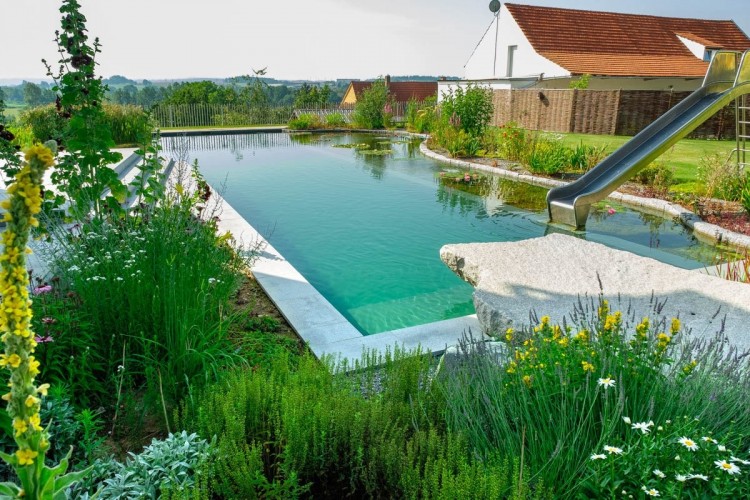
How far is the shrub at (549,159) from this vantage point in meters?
11.0

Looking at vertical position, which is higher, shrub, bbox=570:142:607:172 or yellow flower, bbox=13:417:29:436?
shrub, bbox=570:142:607:172

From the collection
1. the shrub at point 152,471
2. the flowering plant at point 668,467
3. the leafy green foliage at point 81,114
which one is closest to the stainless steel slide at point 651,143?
the leafy green foliage at point 81,114

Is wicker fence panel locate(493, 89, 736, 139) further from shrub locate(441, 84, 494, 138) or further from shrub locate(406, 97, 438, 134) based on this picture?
shrub locate(441, 84, 494, 138)

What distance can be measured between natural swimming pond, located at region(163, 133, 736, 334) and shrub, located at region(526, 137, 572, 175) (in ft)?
2.31

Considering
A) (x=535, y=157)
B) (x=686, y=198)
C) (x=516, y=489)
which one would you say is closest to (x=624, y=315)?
(x=516, y=489)

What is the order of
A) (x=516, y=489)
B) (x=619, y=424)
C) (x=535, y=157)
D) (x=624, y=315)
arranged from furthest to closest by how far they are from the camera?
(x=535, y=157) → (x=624, y=315) → (x=619, y=424) → (x=516, y=489)

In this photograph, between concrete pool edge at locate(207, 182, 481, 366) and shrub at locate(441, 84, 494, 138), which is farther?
shrub at locate(441, 84, 494, 138)

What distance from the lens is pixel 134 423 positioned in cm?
270

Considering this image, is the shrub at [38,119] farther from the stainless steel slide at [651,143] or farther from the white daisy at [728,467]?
the white daisy at [728,467]

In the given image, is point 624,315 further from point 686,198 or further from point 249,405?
point 686,198

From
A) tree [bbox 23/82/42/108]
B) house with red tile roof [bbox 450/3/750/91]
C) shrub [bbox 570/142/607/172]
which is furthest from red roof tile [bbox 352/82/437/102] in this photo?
shrub [bbox 570/142/607/172]

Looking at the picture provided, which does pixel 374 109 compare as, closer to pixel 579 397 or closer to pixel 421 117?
pixel 421 117

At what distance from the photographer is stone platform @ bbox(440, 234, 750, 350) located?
3766 mm

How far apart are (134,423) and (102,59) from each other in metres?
3.43
